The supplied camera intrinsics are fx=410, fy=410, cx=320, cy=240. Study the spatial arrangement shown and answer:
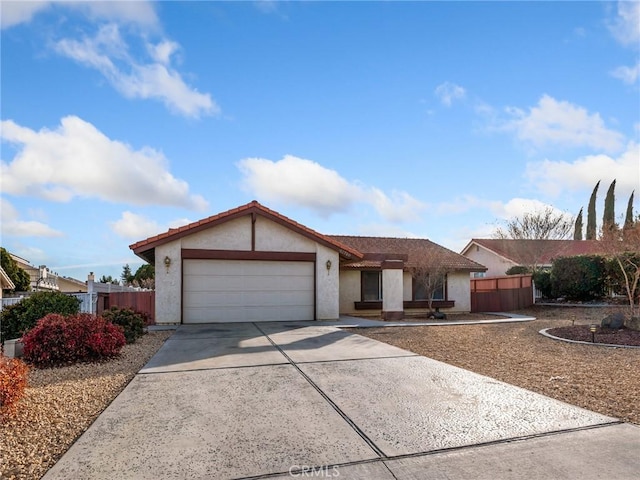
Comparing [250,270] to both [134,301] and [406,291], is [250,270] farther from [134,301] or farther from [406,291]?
[406,291]

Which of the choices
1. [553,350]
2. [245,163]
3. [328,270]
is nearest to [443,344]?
[553,350]

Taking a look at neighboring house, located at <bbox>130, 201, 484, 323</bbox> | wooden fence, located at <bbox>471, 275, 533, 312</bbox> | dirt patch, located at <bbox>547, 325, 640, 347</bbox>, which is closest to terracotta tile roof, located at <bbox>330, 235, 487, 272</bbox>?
wooden fence, located at <bbox>471, 275, 533, 312</bbox>

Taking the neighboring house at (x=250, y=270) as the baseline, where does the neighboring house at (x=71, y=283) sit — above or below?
below

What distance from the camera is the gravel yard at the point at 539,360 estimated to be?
553cm

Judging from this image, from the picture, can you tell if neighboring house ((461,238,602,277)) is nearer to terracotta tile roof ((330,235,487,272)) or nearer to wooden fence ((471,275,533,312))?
wooden fence ((471,275,533,312))

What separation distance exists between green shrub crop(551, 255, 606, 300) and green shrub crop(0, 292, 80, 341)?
69.0 feet

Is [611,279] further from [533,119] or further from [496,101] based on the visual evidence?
[496,101]

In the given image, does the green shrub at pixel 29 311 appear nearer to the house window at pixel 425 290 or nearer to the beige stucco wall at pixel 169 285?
the beige stucco wall at pixel 169 285

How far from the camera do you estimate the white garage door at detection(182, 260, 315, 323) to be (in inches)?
564

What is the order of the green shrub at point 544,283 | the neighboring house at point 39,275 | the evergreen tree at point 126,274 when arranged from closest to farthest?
1. the green shrub at point 544,283
2. the neighboring house at point 39,275
3. the evergreen tree at point 126,274

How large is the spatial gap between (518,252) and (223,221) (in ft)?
81.6

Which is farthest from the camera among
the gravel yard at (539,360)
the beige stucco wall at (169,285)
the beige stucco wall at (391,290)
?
the beige stucco wall at (391,290)

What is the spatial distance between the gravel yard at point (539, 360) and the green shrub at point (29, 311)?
27.4 ft

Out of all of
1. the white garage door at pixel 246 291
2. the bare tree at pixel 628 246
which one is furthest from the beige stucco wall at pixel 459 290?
the white garage door at pixel 246 291
